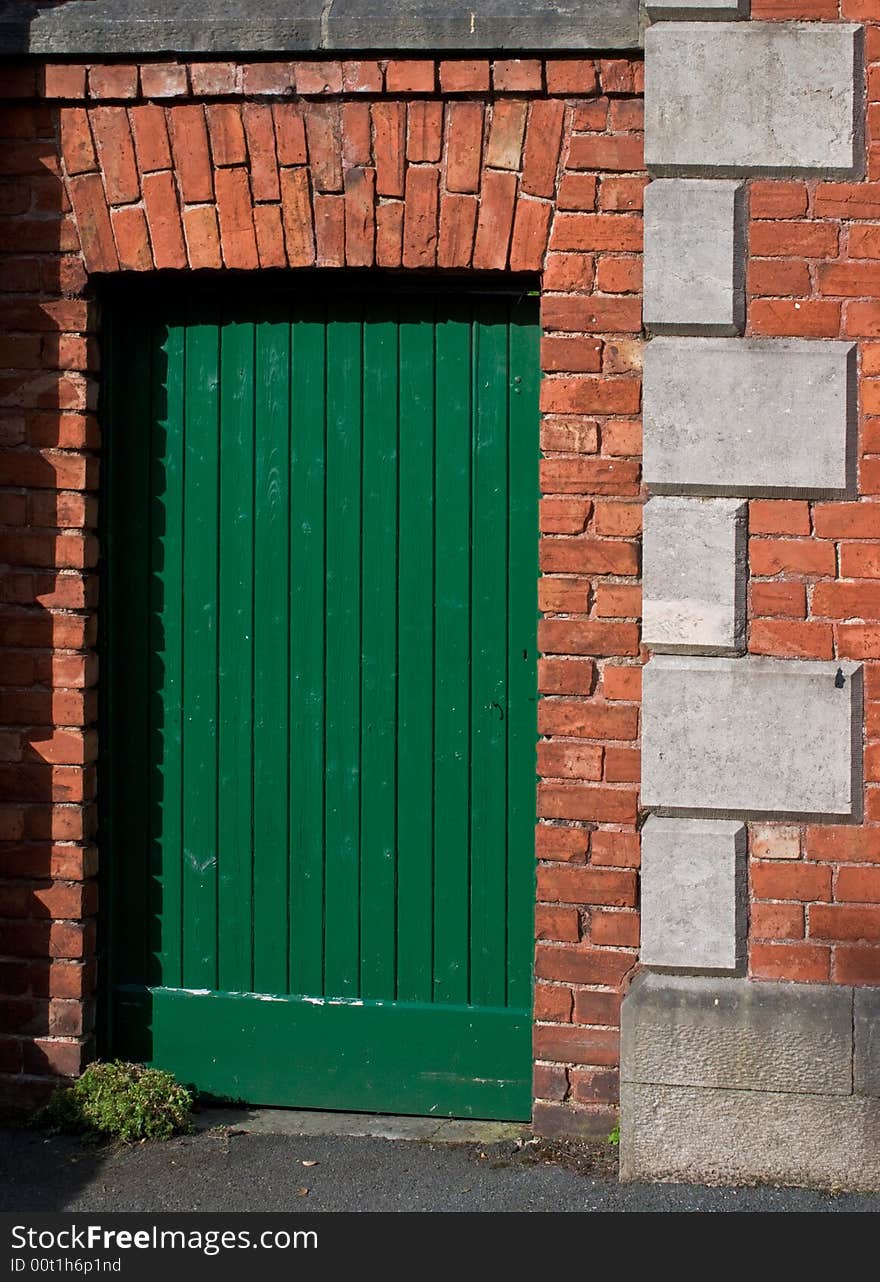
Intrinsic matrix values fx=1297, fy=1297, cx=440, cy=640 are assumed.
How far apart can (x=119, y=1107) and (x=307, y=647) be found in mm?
1516

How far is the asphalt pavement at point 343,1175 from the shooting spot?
3574 millimetres

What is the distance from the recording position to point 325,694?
13.6 ft

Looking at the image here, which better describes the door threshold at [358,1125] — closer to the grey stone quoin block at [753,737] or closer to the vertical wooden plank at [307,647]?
the vertical wooden plank at [307,647]

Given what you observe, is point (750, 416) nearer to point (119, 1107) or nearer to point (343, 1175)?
point (343, 1175)

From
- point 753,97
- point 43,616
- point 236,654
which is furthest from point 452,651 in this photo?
point 753,97

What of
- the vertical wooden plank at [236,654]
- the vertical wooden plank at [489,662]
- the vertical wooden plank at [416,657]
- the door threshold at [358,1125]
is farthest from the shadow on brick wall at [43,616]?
the vertical wooden plank at [489,662]

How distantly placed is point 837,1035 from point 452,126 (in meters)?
2.86

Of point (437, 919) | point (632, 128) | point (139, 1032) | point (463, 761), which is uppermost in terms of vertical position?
point (632, 128)

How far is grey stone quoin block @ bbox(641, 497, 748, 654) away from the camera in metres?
3.65

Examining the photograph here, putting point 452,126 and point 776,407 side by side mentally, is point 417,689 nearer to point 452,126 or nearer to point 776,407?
point 776,407

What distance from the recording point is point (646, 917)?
3.72 m

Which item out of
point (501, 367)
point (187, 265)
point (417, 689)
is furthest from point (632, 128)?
point (417, 689)

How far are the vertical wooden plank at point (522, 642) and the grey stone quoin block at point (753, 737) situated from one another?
1.64 ft

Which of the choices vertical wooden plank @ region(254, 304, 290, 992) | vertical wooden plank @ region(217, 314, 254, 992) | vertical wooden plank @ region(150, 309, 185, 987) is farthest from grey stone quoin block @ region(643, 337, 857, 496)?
vertical wooden plank @ region(150, 309, 185, 987)
